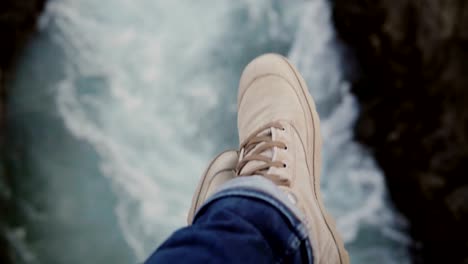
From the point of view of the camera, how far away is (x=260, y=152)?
876mm

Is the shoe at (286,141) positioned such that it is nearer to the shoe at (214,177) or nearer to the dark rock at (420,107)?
the shoe at (214,177)

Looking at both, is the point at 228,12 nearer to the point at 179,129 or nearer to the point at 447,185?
the point at 179,129

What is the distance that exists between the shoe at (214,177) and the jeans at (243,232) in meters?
0.23

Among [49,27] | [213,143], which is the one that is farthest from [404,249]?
[49,27]

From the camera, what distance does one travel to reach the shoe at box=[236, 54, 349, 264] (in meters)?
0.76

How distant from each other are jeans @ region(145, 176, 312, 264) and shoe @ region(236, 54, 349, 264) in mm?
36

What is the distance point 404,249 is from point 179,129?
2.57ft

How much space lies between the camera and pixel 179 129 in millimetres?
1700

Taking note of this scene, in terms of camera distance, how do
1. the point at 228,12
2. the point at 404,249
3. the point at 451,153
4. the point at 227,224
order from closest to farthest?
the point at 227,224, the point at 451,153, the point at 404,249, the point at 228,12

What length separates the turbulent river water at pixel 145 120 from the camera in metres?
1.62

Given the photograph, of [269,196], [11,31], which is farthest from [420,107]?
[11,31]

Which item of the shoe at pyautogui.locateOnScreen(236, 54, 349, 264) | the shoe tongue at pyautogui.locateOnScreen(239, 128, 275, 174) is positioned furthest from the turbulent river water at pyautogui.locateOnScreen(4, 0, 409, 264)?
the shoe tongue at pyautogui.locateOnScreen(239, 128, 275, 174)

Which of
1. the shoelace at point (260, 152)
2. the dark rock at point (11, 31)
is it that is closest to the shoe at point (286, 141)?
the shoelace at point (260, 152)

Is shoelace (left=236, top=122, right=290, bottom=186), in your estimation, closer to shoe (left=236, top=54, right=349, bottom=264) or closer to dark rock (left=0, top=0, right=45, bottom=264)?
shoe (left=236, top=54, right=349, bottom=264)
